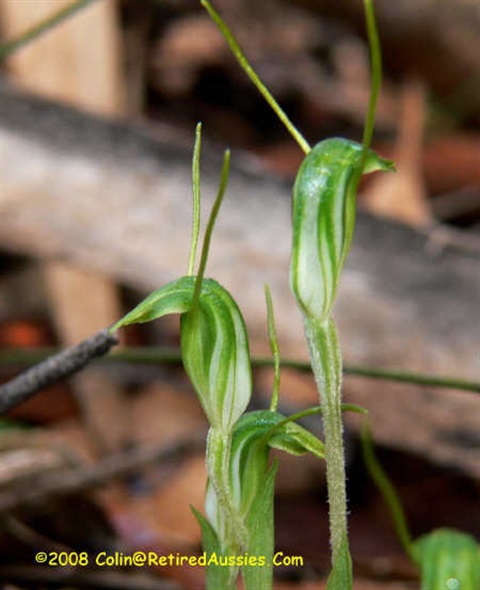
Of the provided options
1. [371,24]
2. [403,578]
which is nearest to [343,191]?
[371,24]

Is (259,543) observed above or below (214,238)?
below

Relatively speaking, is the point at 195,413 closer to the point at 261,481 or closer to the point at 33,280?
the point at 33,280

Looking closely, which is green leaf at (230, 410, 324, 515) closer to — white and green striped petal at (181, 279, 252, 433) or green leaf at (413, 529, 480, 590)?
white and green striped petal at (181, 279, 252, 433)

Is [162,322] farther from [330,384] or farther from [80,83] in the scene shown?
[330,384]

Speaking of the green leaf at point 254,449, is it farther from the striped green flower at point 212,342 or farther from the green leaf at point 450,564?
the green leaf at point 450,564

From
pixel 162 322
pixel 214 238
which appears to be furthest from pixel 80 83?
pixel 214 238

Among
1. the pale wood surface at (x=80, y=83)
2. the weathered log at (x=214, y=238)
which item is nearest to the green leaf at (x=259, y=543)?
the weathered log at (x=214, y=238)
